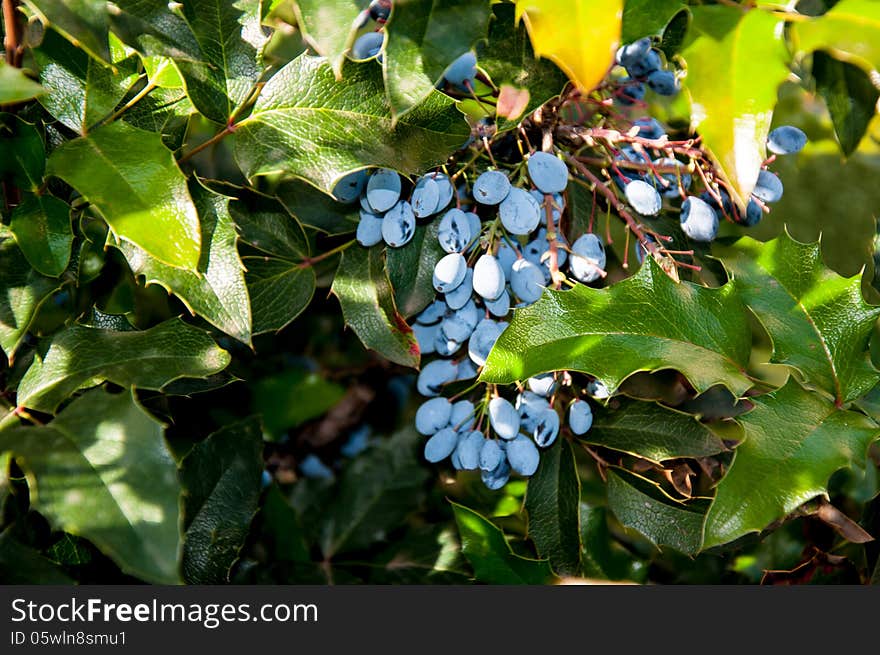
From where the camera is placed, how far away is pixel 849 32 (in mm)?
540

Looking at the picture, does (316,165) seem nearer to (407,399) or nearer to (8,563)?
(8,563)

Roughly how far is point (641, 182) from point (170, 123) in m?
0.42

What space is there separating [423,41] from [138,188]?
234 mm

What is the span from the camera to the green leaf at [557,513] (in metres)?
0.82

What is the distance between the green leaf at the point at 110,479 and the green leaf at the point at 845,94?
654 millimetres

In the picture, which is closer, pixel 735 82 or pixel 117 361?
pixel 735 82

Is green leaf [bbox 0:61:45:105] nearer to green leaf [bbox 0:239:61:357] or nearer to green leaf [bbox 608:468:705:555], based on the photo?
green leaf [bbox 0:239:61:357]

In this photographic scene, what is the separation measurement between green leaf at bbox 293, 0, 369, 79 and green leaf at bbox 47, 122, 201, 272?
0.15 m

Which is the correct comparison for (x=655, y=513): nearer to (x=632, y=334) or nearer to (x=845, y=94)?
(x=632, y=334)

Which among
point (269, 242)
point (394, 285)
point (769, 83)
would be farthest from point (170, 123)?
point (769, 83)

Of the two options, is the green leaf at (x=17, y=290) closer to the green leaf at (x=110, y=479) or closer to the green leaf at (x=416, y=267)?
the green leaf at (x=110, y=479)

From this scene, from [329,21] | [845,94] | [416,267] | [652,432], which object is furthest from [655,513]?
[329,21]

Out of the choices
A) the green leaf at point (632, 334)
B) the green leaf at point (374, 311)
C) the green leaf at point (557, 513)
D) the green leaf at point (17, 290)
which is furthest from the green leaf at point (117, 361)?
the green leaf at point (557, 513)

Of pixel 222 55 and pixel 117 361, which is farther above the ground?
pixel 222 55
